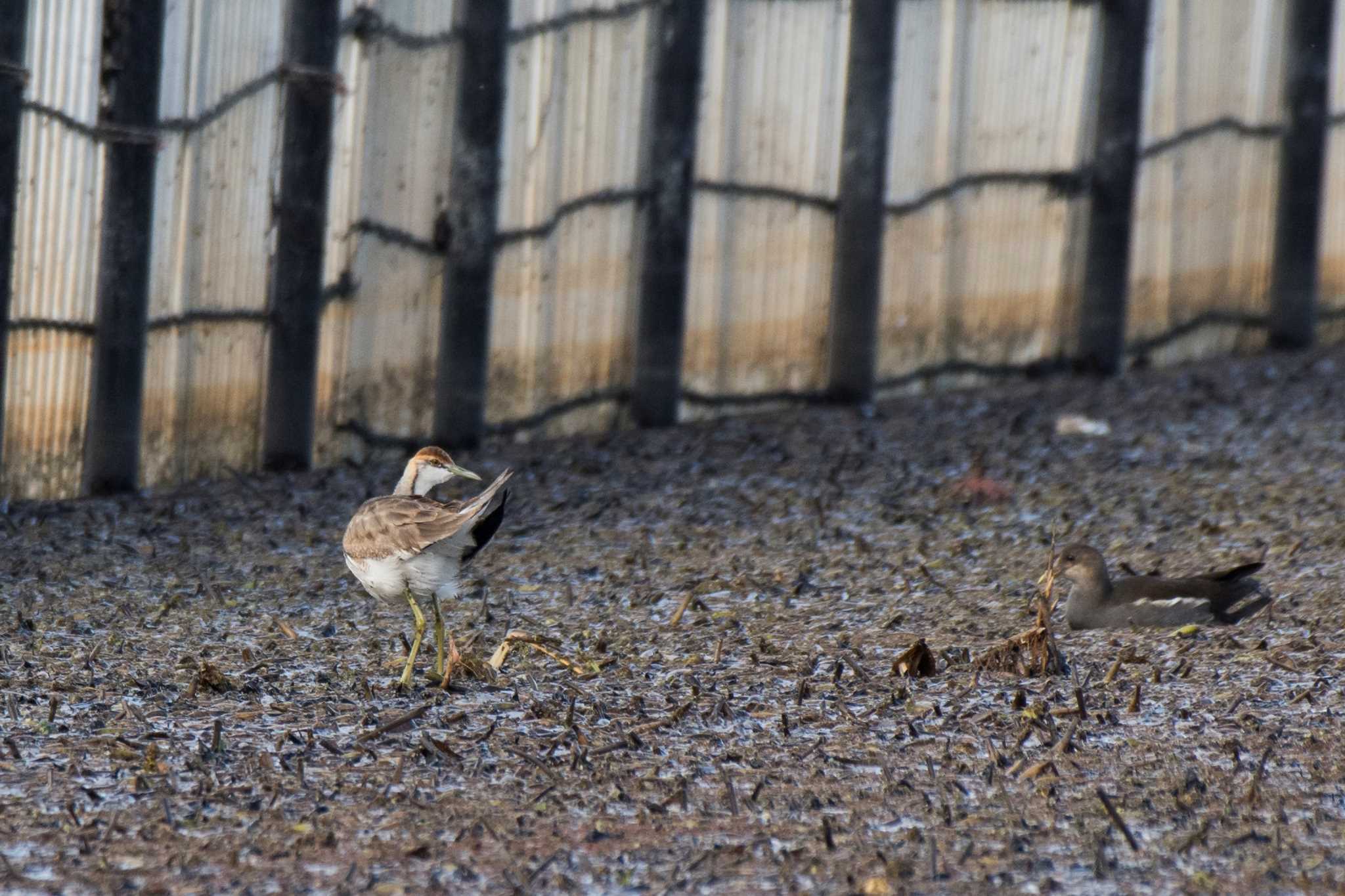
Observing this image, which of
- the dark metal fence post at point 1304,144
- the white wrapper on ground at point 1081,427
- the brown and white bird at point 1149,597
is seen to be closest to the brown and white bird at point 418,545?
the brown and white bird at point 1149,597

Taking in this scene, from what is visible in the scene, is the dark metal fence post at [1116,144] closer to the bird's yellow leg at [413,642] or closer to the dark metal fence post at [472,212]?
the dark metal fence post at [472,212]

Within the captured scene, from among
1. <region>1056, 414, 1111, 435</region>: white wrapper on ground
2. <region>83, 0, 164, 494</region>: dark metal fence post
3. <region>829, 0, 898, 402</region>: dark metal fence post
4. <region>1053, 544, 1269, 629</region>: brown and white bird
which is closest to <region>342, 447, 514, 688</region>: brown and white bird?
<region>1053, 544, 1269, 629</region>: brown and white bird

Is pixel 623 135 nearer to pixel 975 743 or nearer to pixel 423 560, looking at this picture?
pixel 423 560

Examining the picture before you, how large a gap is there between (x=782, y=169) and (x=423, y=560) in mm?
5400

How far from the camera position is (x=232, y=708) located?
6.17 metres

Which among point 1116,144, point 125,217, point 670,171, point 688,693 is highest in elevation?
point 1116,144

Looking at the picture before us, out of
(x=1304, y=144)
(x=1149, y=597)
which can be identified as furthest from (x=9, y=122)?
(x=1304, y=144)

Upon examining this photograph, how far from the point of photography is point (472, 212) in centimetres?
1001

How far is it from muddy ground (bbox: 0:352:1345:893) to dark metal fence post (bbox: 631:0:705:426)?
69cm

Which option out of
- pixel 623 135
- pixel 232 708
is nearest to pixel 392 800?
pixel 232 708

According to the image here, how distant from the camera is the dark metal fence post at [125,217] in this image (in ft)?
28.8

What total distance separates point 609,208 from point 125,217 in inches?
109

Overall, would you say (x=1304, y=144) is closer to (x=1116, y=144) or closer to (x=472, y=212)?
(x=1116, y=144)

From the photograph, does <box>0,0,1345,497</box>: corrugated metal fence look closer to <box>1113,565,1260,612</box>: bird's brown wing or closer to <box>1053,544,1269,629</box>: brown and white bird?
<box>1053,544,1269,629</box>: brown and white bird
